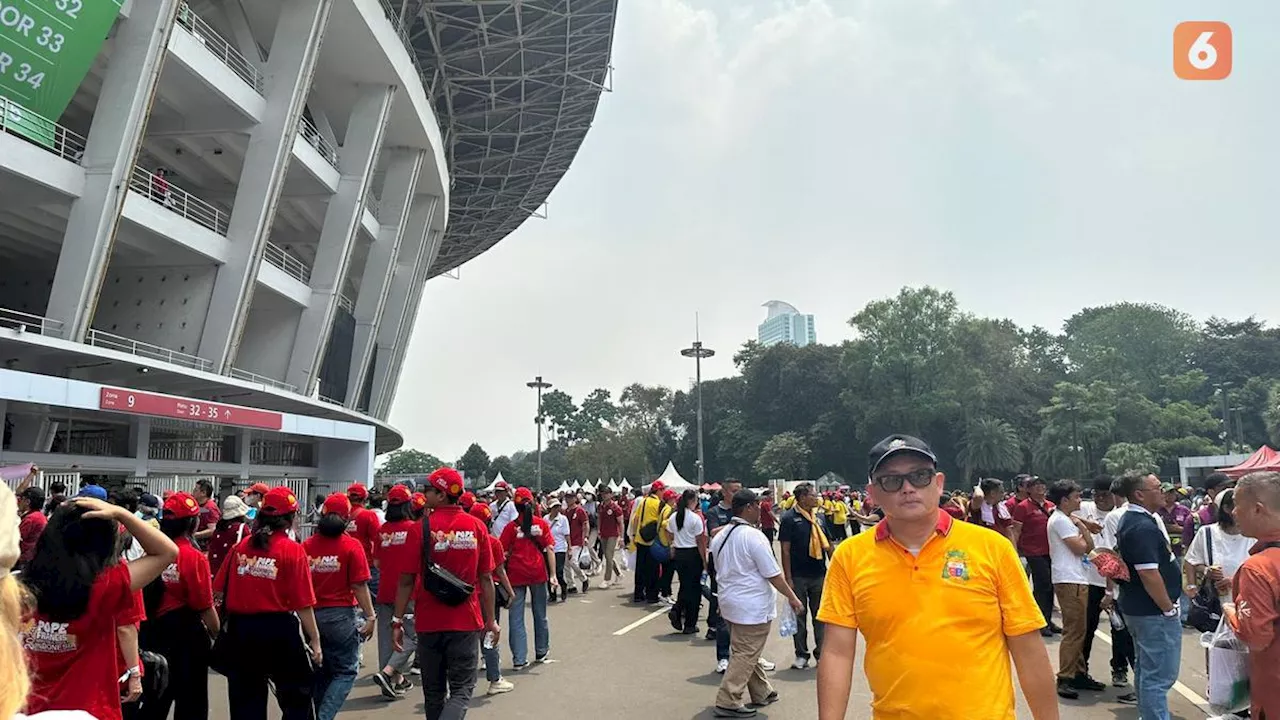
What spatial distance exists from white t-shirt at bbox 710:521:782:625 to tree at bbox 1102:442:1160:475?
4590 cm

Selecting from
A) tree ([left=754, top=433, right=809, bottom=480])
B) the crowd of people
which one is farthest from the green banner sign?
tree ([left=754, top=433, right=809, bottom=480])

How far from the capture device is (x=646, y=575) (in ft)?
45.2

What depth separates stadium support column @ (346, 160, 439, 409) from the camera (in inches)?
1202

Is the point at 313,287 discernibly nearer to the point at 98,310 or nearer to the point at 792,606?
the point at 98,310

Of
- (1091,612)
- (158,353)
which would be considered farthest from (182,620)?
(158,353)

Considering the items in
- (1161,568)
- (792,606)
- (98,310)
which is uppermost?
(98,310)

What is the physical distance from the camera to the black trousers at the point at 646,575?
13.7 metres

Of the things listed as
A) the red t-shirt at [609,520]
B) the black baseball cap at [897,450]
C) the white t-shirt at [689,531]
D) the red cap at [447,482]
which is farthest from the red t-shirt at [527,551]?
the red t-shirt at [609,520]

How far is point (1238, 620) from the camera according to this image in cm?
334

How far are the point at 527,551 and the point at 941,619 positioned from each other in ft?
22.7

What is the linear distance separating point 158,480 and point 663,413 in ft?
180

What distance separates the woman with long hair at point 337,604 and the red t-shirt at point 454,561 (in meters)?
0.51

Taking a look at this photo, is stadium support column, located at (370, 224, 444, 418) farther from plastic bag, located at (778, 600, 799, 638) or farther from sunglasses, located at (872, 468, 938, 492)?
sunglasses, located at (872, 468, 938, 492)

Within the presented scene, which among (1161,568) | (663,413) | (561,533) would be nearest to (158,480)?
(561,533)
